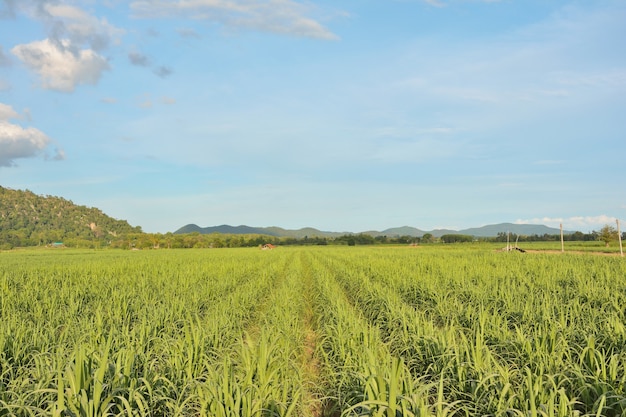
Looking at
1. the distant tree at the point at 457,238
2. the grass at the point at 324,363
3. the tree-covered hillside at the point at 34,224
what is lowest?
the grass at the point at 324,363

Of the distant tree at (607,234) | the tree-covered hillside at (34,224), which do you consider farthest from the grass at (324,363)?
the tree-covered hillside at (34,224)

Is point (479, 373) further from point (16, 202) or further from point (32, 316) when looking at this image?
point (16, 202)

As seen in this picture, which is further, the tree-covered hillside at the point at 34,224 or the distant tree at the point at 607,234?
the tree-covered hillside at the point at 34,224

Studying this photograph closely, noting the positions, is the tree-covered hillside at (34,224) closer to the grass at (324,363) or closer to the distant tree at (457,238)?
the distant tree at (457,238)

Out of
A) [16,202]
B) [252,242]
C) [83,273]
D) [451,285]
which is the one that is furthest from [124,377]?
[16,202]

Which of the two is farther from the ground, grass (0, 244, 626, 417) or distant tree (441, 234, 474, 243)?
distant tree (441, 234, 474, 243)

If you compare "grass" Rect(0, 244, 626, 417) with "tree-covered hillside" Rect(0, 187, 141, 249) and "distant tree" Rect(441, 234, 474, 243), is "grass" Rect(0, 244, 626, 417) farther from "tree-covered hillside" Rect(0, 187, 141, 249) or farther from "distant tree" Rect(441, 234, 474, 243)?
"tree-covered hillside" Rect(0, 187, 141, 249)

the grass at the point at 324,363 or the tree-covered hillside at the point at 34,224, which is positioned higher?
the tree-covered hillside at the point at 34,224

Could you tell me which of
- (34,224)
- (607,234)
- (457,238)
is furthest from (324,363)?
(34,224)

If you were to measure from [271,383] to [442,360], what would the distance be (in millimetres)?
1921

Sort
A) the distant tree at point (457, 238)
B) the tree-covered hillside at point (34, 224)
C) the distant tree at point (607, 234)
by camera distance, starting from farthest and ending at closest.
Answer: the tree-covered hillside at point (34, 224), the distant tree at point (457, 238), the distant tree at point (607, 234)

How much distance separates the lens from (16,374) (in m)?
4.71

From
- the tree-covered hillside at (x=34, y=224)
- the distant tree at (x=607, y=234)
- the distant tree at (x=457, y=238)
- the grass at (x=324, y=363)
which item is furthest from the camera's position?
the tree-covered hillside at (x=34, y=224)

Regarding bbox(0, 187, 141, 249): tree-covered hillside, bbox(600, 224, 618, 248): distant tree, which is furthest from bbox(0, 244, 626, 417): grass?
bbox(0, 187, 141, 249): tree-covered hillside
